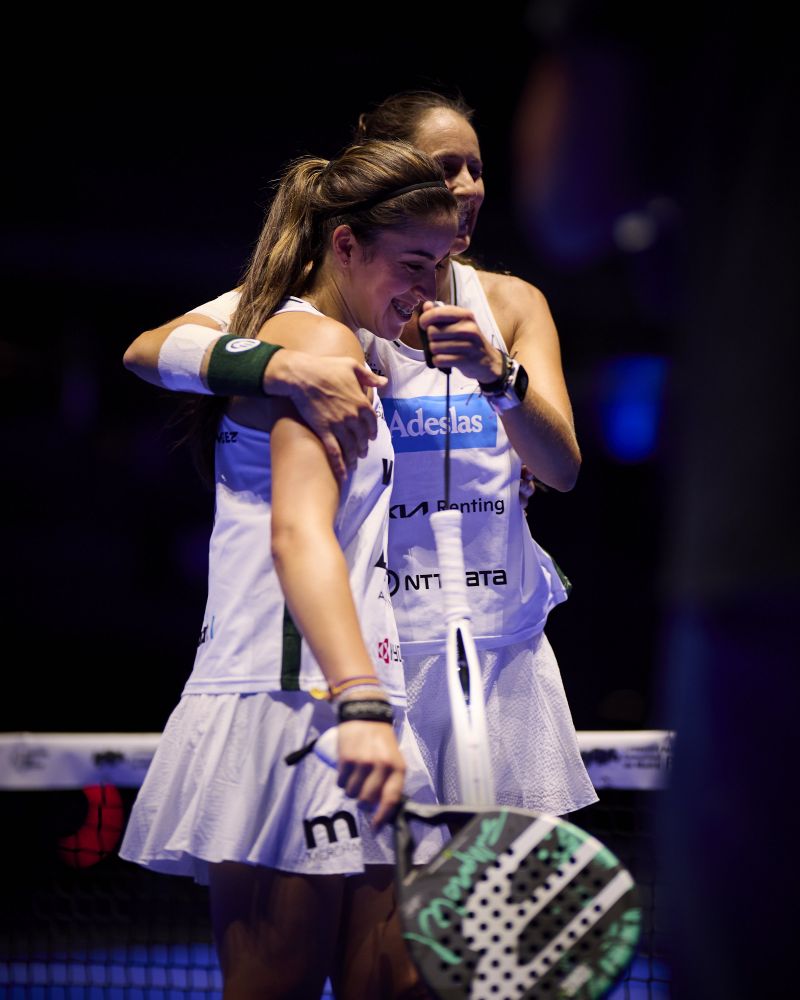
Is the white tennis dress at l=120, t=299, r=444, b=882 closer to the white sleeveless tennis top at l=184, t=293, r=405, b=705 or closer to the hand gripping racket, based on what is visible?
the white sleeveless tennis top at l=184, t=293, r=405, b=705

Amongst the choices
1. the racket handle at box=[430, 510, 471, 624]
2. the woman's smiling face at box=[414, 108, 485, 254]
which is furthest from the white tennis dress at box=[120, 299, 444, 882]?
the woman's smiling face at box=[414, 108, 485, 254]

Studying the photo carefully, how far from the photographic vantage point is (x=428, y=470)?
6.89 feet

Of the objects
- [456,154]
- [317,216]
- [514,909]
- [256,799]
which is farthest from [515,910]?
[456,154]

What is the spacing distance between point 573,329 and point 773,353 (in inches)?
209

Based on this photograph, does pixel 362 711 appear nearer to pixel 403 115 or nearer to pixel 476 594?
pixel 476 594

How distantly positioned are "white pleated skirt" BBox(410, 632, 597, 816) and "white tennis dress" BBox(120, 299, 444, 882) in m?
0.29

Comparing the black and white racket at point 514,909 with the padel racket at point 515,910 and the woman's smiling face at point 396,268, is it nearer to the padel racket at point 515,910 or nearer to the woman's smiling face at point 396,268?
the padel racket at point 515,910

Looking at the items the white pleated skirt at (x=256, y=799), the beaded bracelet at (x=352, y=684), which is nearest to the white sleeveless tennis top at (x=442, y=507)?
the white pleated skirt at (x=256, y=799)

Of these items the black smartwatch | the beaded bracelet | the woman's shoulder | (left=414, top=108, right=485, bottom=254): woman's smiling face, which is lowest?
the beaded bracelet

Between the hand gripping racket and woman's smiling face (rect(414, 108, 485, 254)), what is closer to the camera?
the hand gripping racket

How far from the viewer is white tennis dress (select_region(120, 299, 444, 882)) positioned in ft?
5.19

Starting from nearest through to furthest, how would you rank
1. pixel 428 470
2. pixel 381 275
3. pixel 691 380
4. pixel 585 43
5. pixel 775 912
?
pixel 775 912 < pixel 691 380 < pixel 381 275 < pixel 585 43 < pixel 428 470

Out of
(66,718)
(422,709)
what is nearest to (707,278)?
(422,709)

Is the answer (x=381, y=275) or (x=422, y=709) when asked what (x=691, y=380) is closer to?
(x=381, y=275)
